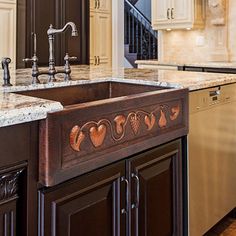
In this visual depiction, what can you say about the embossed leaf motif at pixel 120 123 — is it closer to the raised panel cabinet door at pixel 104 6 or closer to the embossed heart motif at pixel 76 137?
the embossed heart motif at pixel 76 137

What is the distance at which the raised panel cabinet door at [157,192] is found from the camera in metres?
1.67

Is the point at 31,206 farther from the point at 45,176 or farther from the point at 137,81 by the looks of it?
the point at 137,81

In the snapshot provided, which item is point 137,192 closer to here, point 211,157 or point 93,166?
point 93,166

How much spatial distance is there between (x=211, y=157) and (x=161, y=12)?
4.13m

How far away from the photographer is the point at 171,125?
73.5 inches

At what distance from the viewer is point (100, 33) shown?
5309 mm

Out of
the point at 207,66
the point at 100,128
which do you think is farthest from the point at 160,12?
the point at 100,128

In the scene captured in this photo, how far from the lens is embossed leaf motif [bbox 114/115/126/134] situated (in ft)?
4.89

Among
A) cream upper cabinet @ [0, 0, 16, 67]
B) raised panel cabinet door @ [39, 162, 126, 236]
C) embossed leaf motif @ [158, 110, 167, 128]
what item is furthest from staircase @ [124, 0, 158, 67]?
raised panel cabinet door @ [39, 162, 126, 236]

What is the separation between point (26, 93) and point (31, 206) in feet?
2.36

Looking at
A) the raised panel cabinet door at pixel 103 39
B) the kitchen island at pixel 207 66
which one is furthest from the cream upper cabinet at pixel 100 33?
the kitchen island at pixel 207 66

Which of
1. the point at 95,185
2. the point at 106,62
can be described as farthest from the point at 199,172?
the point at 106,62

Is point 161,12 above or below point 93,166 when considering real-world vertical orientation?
above

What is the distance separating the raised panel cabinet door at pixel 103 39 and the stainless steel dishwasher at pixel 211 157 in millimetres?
3007
